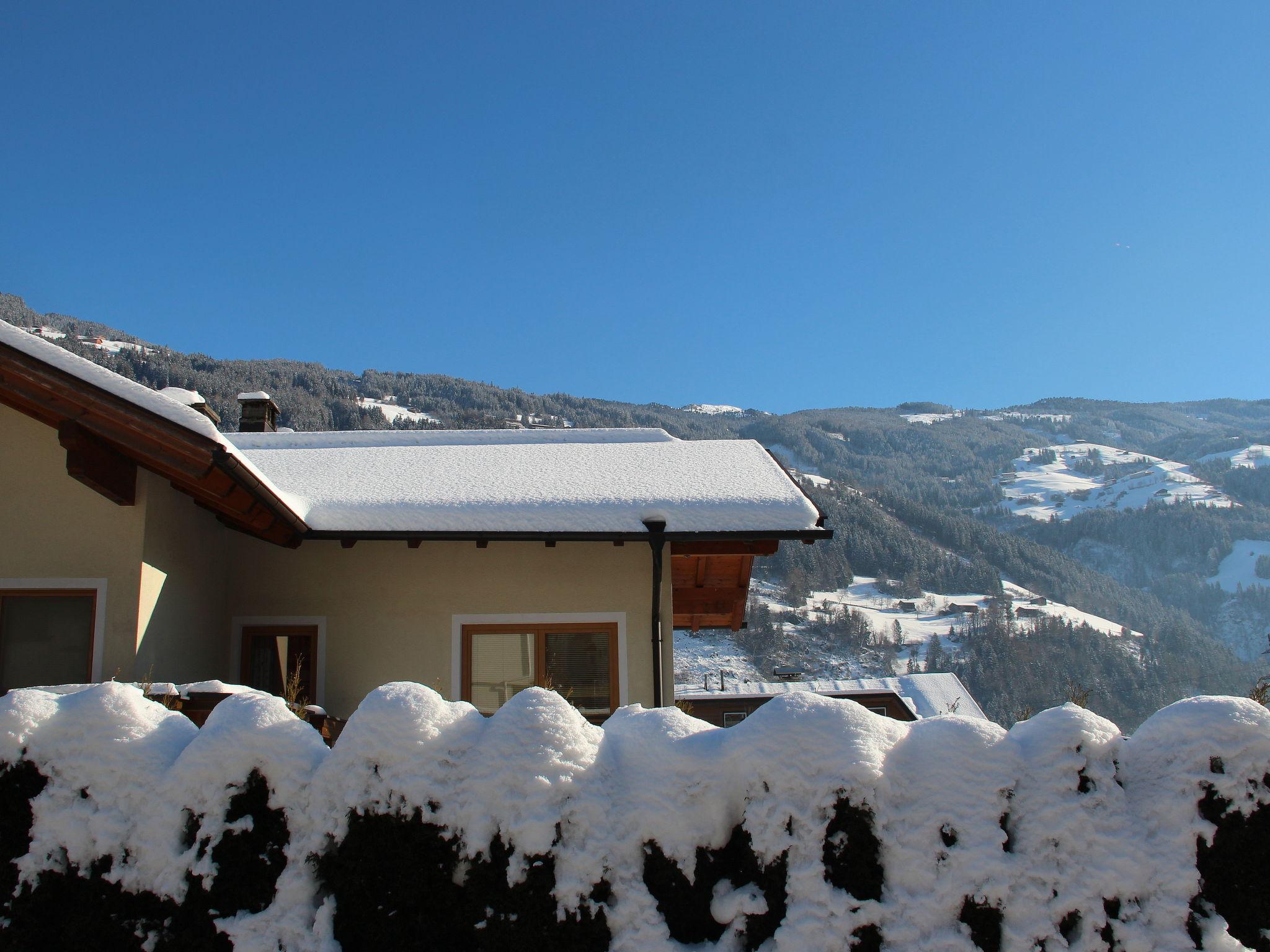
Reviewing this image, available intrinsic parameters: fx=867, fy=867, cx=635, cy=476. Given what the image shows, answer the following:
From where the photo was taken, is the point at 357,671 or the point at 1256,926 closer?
the point at 1256,926

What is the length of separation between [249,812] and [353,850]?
391 millimetres

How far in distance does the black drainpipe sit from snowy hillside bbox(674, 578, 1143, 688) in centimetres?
4781

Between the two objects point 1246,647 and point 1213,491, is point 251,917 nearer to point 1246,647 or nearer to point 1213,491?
point 1246,647

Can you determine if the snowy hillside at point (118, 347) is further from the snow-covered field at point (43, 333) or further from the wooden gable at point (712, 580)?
the wooden gable at point (712, 580)

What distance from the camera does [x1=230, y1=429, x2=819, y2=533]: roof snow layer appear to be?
696cm

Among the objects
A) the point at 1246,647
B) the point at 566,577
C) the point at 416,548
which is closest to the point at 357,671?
the point at 416,548

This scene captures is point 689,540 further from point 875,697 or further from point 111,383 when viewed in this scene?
point 875,697

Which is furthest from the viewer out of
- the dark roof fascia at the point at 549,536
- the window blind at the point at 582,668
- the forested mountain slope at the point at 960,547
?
the forested mountain slope at the point at 960,547

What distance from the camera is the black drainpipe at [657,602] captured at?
688cm

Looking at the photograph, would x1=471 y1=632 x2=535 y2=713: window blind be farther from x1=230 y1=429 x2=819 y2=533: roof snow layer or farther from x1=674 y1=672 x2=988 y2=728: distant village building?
x1=674 y1=672 x2=988 y2=728: distant village building

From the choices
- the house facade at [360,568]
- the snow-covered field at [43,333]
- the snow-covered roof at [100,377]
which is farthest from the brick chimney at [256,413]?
the snow-covered roof at [100,377]

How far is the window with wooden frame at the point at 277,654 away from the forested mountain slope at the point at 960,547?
111 feet

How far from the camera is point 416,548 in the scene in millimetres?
7496

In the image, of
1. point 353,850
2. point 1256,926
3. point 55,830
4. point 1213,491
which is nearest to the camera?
point 1256,926
